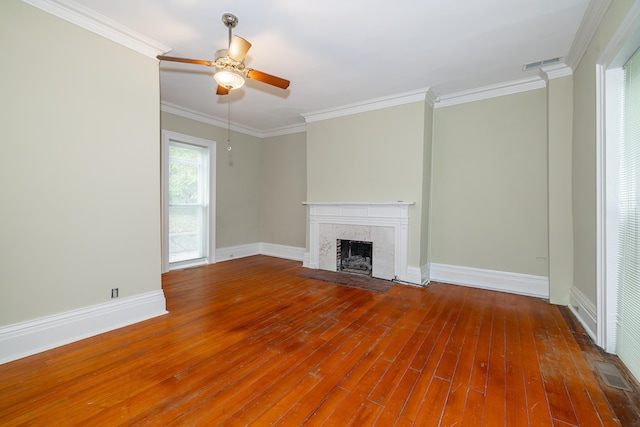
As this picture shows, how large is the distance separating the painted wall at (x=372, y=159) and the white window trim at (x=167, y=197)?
6.34 feet

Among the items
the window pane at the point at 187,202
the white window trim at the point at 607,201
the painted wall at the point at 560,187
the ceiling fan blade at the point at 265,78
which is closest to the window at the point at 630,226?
the white window trim at the point at 607,201

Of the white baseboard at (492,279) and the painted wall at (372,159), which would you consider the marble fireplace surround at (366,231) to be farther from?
Result: the white baseboard at (492,279)

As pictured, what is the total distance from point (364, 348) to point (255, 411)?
41.2 inches

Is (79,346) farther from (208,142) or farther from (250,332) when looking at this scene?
(208,142)

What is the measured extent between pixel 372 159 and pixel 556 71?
2.48m

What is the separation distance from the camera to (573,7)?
233 cm

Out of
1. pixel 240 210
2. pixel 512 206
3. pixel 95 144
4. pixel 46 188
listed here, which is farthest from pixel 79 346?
pixel 512 206

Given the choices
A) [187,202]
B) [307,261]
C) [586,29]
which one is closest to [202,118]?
[187,202]

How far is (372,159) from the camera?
449cm

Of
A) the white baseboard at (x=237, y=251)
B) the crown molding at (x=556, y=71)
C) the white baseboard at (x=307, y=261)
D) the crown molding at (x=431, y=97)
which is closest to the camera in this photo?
the crown molding at (x=556, y=71)

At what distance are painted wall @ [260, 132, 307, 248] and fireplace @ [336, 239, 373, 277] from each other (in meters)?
1.13

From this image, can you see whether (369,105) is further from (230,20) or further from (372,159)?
(230,20)

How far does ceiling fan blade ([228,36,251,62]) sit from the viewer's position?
6.74ft

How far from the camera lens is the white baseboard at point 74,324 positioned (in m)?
2.10
